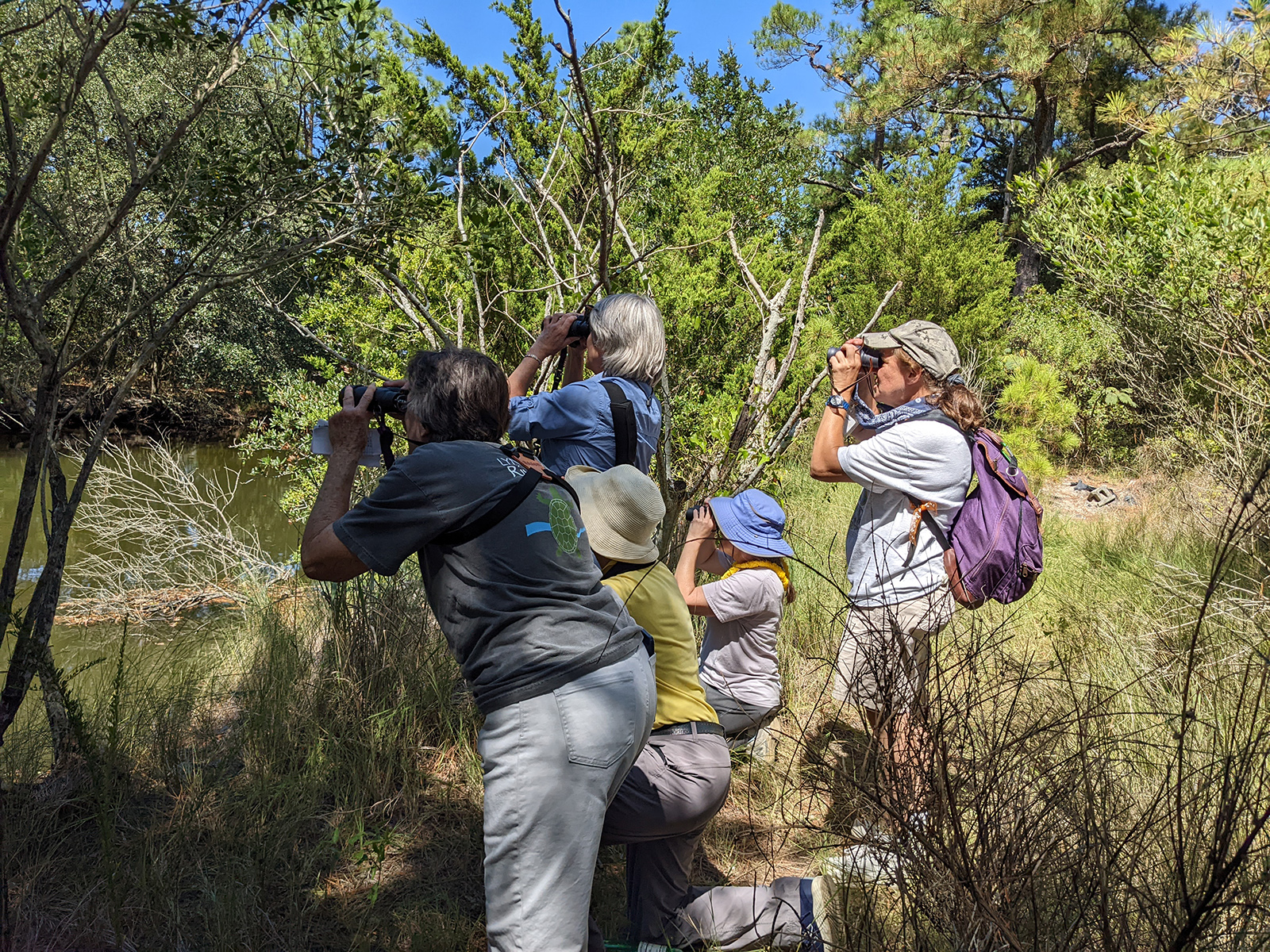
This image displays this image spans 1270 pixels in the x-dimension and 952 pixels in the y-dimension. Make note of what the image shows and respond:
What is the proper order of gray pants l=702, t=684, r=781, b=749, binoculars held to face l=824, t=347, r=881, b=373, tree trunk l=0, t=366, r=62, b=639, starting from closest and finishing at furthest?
tree trunk l=0, t=366, r=62, b=639
binoculars held to face l=824, t=347, r=881, b=373
gray pants l=702, t=684, r=781, b=749

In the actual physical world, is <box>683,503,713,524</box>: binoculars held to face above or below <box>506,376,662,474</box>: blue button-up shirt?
below

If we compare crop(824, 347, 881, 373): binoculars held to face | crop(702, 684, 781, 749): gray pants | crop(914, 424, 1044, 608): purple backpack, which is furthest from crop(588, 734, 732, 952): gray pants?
crop(824, 347, 881, 373): binoculars held to face

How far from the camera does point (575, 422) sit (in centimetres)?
253

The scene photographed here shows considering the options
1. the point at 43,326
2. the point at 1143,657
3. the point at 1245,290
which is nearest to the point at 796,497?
the point at 1245,290

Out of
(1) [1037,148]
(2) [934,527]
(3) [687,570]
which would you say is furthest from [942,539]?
(1) [1037,148]

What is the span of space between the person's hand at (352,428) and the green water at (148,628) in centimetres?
85

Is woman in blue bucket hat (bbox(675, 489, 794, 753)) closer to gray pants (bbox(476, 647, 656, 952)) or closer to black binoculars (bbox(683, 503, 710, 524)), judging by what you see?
black binoculars (bbox(683, 503, 710, 524))

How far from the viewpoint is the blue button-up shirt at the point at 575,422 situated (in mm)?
2523

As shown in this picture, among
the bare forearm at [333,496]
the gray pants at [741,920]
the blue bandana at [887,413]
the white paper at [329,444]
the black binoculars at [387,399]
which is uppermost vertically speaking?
the blue bandana at [887,413]

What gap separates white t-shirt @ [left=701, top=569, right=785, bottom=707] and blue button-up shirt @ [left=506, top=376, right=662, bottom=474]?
0.56 meters

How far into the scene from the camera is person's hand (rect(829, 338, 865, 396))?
281 cm

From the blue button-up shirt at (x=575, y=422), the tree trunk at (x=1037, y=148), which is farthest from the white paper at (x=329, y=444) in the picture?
the tree trunk at (x=1037, y=148)

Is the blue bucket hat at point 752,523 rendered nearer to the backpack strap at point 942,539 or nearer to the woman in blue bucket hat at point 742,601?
the woman in blue bucket hat at point 742,601

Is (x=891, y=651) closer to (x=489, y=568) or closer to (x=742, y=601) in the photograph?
(x=489, y=568)
